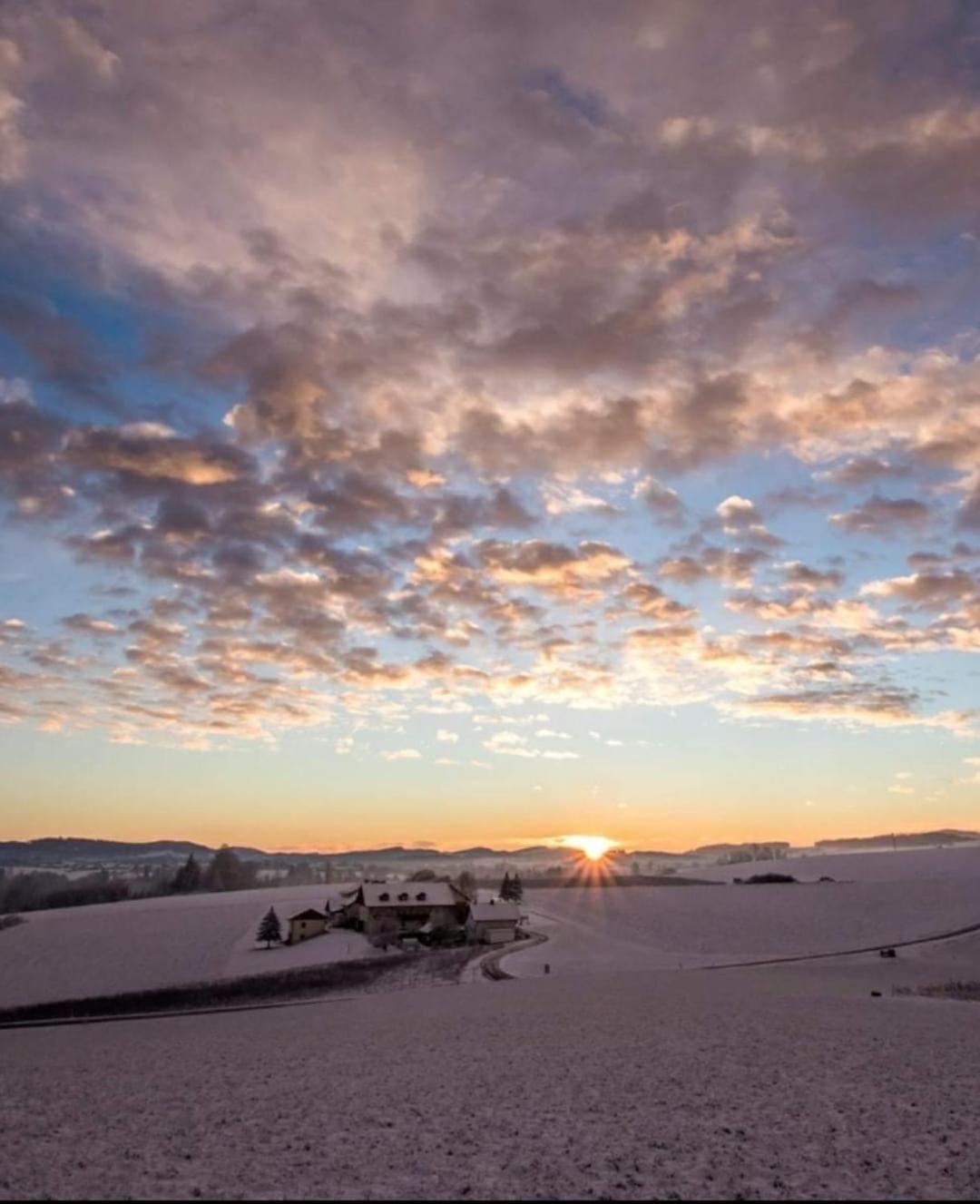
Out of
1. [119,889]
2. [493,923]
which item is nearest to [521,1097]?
[493,923]

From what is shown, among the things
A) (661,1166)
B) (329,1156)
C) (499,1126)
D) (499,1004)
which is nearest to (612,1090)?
(499,1126)

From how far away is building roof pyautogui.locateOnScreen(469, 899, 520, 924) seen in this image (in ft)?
277

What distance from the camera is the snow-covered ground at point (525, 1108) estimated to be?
1384 cm

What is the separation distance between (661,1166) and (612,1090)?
17.8 ft

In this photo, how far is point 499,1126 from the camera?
54.5ft

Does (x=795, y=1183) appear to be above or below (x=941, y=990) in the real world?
above

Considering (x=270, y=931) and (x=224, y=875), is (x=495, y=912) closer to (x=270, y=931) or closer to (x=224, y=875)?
(x=270, y=931)

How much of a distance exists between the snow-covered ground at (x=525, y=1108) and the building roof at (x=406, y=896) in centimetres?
6511

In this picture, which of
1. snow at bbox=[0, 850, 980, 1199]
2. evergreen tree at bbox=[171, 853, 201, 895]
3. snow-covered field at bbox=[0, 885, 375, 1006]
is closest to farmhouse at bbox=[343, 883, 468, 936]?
snow-covered field at bbox=[0, 885, 375, 1006]

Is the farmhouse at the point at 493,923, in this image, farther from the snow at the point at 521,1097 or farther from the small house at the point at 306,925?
the snow at the point at 521,1097

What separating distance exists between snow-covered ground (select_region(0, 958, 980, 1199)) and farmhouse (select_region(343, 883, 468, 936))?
60.7m

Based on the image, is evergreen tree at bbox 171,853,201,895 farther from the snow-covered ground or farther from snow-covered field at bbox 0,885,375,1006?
the snow-covered ground

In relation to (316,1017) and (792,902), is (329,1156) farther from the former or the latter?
(792,902)

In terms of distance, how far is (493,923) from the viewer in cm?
8400
